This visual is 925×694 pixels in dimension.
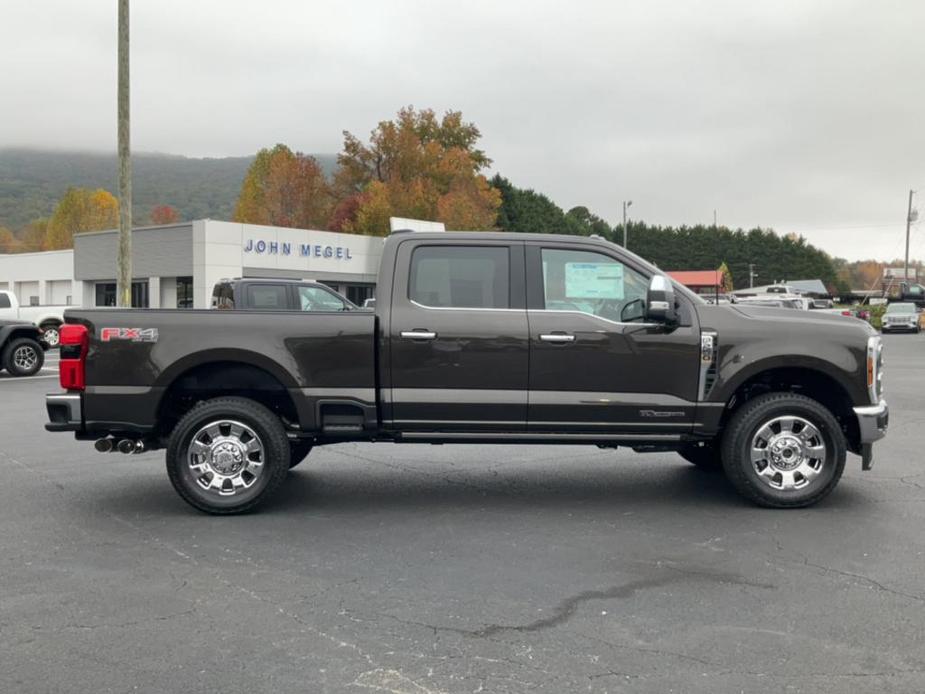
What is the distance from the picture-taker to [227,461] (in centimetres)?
636

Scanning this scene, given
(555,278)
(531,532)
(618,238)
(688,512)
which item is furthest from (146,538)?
(618,238)

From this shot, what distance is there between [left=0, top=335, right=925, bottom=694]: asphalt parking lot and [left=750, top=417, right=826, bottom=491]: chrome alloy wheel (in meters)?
0.26

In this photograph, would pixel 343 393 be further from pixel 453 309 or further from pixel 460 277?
pixel 460 277

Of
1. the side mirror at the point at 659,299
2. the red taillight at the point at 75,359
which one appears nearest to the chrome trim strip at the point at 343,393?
the red taillight at the point at 75,359

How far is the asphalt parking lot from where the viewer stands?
3.69 metres

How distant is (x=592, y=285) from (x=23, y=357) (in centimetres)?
1502

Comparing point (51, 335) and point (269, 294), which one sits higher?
point (269, 294)

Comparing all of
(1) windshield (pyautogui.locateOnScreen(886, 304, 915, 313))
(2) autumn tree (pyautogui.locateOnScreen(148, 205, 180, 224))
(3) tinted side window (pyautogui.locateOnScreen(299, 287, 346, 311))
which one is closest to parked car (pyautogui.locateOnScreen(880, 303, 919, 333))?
(1) windshield (pyautogui.locateOnScreen(886, 304, 915, 313))

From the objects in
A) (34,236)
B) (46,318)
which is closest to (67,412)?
(46,318)

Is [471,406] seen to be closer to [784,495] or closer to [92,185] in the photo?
[784,495]

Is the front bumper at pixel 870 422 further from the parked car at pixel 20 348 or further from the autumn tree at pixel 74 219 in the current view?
the autumn tree at pixel 74 219

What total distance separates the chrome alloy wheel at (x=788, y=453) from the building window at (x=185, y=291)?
3704 cm

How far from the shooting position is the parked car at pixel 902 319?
47.2 metres

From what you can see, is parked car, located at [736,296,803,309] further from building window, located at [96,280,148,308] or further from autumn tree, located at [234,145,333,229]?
autumn tree, located at [234,145,333,229]
